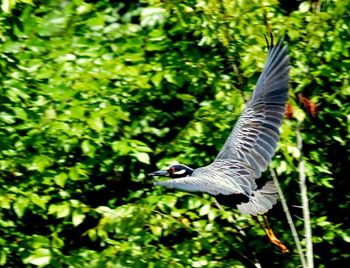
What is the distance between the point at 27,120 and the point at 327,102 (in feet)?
6.43

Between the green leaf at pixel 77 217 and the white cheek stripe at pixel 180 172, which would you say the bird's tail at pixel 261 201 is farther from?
the green leaf at pixel 77 217

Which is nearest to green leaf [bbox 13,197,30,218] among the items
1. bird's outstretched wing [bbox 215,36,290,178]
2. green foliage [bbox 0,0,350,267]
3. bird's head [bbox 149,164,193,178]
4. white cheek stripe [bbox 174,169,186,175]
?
green foliage [bbox 0,0,350,267]

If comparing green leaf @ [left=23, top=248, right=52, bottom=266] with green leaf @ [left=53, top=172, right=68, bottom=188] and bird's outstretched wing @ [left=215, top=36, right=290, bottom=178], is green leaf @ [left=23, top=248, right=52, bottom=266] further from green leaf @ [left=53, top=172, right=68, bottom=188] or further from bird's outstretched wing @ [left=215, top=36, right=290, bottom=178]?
bird's outstretched wing @ [left=215, top=36, right=290, bottom=178]

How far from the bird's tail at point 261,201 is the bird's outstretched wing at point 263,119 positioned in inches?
6.5

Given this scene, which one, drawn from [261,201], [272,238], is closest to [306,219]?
[272,238]

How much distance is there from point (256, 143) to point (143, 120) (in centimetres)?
96

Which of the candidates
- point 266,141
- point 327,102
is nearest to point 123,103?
point 266,141

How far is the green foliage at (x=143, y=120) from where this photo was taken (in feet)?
16.0

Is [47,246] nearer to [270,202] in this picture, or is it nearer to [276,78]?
[270,202]

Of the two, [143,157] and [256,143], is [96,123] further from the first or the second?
[256,143]

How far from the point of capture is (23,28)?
4902mm

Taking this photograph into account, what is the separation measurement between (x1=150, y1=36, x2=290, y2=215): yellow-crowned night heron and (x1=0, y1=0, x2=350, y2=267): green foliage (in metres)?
0.12

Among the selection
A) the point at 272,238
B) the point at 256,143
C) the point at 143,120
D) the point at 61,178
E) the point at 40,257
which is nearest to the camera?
the point at 40,257

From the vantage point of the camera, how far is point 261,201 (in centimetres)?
489
